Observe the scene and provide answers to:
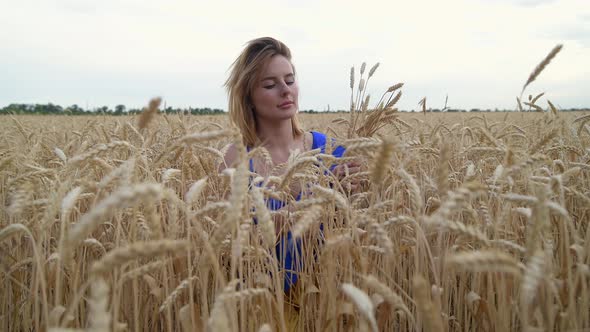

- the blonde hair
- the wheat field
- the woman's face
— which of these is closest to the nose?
the woman's face

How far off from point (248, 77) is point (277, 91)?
35 centimetres

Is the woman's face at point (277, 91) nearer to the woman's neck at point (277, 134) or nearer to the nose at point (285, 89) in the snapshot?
the nose at point (285, 89)

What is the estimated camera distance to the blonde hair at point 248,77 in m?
3.29

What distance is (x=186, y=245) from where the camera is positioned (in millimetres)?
651

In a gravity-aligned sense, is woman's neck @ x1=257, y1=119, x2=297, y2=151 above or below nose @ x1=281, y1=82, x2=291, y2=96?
below

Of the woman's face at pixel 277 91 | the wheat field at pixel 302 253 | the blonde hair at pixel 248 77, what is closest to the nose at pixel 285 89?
the woman's face at pixel 277 91

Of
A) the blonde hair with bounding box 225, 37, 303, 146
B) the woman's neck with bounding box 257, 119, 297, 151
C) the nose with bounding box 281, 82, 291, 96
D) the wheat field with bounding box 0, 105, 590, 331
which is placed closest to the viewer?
the wheat field with bounding box 0, 105, 590, 331

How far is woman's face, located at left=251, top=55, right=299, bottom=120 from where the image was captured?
3140 mm

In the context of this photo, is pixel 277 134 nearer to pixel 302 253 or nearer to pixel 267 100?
pixel 267 100

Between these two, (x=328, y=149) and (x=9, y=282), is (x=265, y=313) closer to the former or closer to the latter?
(x=328, y=149)

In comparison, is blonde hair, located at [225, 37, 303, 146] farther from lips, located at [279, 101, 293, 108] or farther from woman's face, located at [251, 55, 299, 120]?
lips, located at [279, 101, 293, 108]

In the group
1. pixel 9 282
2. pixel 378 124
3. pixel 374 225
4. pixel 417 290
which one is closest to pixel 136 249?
pixel 417 290

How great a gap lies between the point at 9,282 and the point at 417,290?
1688mm

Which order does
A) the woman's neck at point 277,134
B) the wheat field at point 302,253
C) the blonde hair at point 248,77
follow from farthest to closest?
the woman's neck at point 277,134
the blonde hair at point 248,77
the wheat field at point 302,253
